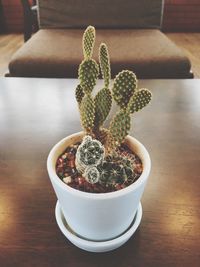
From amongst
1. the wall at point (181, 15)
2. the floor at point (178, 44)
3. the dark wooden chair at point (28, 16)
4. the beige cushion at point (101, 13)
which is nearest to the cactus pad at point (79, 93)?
the beige cushion at point (101, 13)

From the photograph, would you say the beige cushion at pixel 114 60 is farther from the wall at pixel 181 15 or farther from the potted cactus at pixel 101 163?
the wall at pixel 181 15

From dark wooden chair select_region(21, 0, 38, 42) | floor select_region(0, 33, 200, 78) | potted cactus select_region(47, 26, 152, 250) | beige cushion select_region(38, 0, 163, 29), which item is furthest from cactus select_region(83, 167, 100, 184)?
floor select_region(0, 33, 200, 78)

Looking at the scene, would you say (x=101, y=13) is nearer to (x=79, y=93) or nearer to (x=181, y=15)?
(x=79, y=93)

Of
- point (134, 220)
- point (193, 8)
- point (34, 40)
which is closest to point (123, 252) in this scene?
point (134, 220)

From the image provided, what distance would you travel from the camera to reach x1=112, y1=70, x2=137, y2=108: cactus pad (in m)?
0.35

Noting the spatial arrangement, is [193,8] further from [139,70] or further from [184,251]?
[184,251]

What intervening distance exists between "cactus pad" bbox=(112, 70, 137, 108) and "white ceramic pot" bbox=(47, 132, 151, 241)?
105 mm

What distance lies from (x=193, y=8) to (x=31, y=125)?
3.67 metres

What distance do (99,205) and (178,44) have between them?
3403 mm

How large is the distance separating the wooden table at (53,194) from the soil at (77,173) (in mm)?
128

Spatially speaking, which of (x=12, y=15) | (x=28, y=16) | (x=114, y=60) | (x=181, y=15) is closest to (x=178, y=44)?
(x=181, y=15)

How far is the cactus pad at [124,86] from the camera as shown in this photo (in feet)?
1.15

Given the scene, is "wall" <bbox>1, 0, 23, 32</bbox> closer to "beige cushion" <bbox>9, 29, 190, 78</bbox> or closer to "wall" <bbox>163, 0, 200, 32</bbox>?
"wall" <bbox>163, 0, 200, 32</bbox>

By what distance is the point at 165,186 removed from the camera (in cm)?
58
